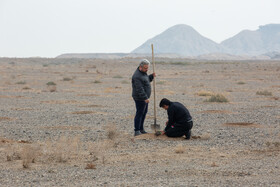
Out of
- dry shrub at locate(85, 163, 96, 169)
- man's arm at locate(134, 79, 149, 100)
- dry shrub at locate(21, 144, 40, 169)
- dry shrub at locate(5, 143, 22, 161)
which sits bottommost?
dry shrub at locate(85, 163, 96, 169)

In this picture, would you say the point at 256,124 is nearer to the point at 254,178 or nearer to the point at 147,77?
the point at 147,77

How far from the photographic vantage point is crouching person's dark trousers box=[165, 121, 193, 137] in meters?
11.6

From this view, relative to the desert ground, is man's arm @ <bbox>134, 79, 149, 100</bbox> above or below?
above

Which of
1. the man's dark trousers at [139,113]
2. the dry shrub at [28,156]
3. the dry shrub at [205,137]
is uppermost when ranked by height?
the man's dark trousers at [139,113]

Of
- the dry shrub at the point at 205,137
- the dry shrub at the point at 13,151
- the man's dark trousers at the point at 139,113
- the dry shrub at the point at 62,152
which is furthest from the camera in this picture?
the man's dark trousers at the point at 139,113

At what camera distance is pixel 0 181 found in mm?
7770

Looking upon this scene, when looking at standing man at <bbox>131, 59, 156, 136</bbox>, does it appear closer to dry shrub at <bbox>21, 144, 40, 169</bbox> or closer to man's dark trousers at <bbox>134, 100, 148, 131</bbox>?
man's dark trousers at <bbox>134, 100, 148, 131</bbox>

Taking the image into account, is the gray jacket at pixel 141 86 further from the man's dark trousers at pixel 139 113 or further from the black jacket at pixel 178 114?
the black jacket at pixel 178 114

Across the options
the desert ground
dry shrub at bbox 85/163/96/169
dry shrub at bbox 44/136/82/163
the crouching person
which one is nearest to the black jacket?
the crouching person

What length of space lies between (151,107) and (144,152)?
1040 centimetres

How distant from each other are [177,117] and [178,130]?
1.19ft

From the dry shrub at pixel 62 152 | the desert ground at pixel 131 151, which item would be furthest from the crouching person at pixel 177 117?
the dry shrub at pixel 62 152

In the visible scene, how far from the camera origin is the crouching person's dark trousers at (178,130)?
38.1ft

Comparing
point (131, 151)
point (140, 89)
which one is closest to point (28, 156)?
point (131, 151)
